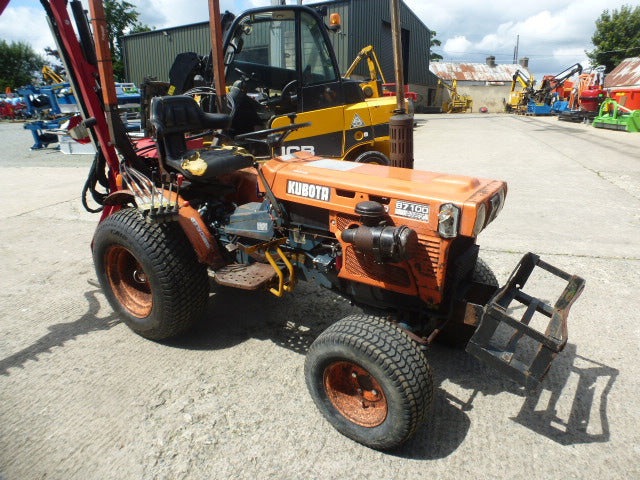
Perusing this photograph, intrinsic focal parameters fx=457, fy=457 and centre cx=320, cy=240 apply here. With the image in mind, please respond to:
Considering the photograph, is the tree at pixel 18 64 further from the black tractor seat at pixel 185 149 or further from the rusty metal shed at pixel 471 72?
the black tractor seat at pixel 185 149

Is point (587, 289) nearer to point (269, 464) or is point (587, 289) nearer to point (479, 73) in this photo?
point (269, 464)

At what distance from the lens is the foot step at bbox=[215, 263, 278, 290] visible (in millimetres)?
2607

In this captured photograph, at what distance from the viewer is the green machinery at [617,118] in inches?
574

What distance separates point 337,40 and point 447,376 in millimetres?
18336

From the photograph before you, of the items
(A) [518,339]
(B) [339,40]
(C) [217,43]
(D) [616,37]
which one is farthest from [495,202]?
(D) [616,37]

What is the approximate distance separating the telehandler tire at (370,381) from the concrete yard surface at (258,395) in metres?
0.12

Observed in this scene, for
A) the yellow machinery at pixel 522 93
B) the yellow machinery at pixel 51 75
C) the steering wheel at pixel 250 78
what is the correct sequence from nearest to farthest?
the steering wheel at pixel 250 78, the yellow machinery at pixel 51 75, the yellow machinery at pixel 522 93

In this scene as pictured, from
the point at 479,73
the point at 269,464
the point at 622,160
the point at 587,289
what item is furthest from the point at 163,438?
the point at 479,73

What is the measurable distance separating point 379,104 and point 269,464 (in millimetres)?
5036

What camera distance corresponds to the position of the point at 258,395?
2.51 metres

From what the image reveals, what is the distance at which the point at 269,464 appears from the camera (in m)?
2.07

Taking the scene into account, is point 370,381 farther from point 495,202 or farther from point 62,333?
point 62,333

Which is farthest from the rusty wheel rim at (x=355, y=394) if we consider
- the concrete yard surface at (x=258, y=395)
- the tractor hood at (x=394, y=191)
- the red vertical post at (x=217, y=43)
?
the red vertical post at (x=217, y=43)

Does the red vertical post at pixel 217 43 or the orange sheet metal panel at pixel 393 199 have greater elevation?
the red vertical post at pixel 217 43
